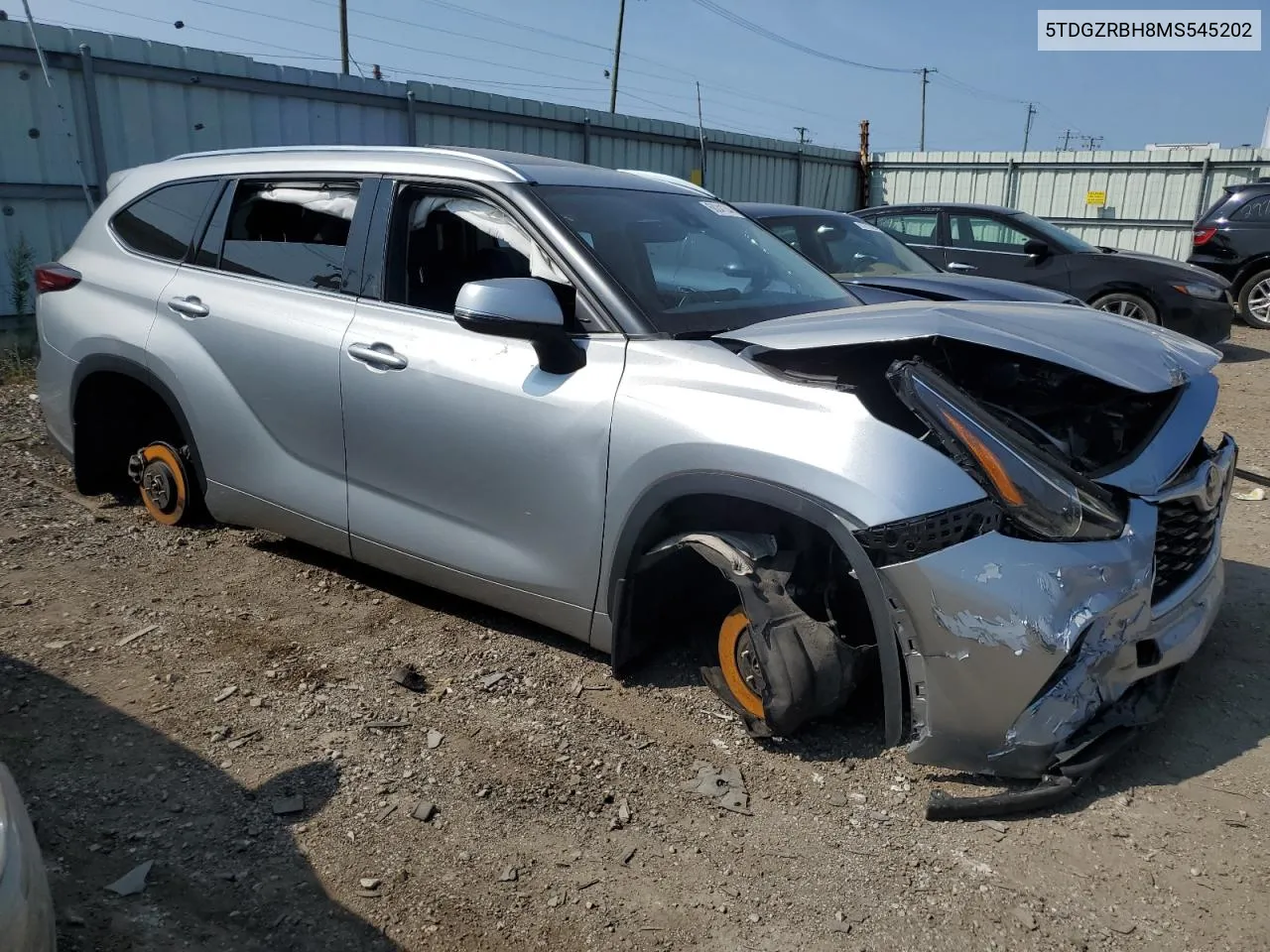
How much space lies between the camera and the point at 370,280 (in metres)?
3.67

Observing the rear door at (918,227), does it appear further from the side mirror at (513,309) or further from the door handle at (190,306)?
the side mirror at (513,309)

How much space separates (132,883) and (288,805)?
16.3 inches

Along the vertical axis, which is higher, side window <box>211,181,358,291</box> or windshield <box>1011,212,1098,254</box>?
side window <box>211,181,358,291</box>

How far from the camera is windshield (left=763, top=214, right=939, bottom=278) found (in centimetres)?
782

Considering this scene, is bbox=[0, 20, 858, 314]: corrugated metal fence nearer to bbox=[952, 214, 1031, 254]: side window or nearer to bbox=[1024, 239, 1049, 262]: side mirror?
bbox=[952, 214, 1031, 254]: side window

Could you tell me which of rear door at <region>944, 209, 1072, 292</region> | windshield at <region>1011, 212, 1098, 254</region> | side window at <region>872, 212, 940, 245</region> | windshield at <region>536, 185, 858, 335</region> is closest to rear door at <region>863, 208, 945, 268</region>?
side window at <region>872, 212, 940, 245</region>

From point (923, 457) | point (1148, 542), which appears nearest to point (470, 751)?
point (923, 457)

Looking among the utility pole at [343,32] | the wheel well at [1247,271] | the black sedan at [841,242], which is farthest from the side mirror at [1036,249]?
the utility pole at [343,32]

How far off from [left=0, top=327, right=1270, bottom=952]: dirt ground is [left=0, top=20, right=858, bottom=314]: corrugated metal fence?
5.93 m

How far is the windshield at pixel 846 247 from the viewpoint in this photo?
782cm

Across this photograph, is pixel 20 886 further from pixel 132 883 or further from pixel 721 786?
pixel 721 786

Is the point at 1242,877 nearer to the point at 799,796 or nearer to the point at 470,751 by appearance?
the point at 799,796

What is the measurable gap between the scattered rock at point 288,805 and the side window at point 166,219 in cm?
262

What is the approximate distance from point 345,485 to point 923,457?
2.17m
